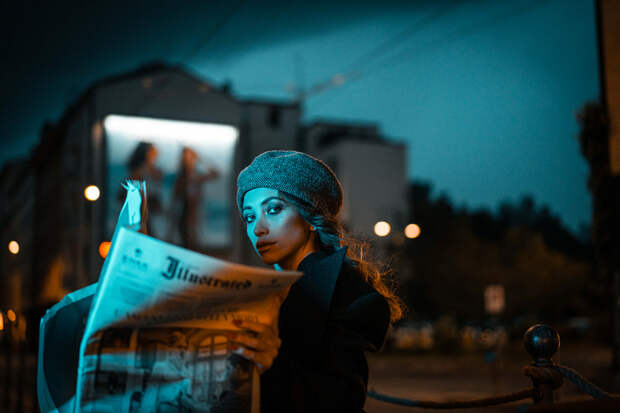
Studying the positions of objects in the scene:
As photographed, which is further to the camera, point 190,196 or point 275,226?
point 190,196

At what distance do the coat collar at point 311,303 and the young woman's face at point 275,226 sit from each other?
0.16 m

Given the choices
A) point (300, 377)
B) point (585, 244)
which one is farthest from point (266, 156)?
point (585, 244)

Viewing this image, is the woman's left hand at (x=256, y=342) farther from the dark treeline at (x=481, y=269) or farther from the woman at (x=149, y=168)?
the dark treeline at (x=481, y=269)

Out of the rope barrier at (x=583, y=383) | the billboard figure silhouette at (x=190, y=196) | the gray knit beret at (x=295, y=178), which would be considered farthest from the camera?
the billboard figure silhouette at (x=190, y=196)

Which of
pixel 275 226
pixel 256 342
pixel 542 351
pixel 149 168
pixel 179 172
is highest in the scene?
pixel 179 172

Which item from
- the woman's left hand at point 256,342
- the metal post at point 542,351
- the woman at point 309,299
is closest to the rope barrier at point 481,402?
the metal post at point 542,351

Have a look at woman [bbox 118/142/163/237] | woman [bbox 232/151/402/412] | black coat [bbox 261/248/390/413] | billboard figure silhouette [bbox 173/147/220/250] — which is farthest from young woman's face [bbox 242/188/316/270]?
billboard figure silhouette [bbox 173/147/220/250]

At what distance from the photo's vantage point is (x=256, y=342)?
129 centimetres

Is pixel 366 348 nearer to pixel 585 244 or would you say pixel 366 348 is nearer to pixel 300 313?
pixel 300 313

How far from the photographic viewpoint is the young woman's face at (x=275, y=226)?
178 centimetres

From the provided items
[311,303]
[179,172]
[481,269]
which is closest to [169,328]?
[311,303]

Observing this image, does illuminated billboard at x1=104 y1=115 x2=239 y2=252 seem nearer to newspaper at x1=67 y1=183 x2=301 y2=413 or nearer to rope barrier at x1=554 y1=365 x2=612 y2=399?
rope barrier at x1=554 y1=365 x2=612 y2=399

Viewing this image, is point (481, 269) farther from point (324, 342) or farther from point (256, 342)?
point (256, 342)

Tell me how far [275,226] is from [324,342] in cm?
40
